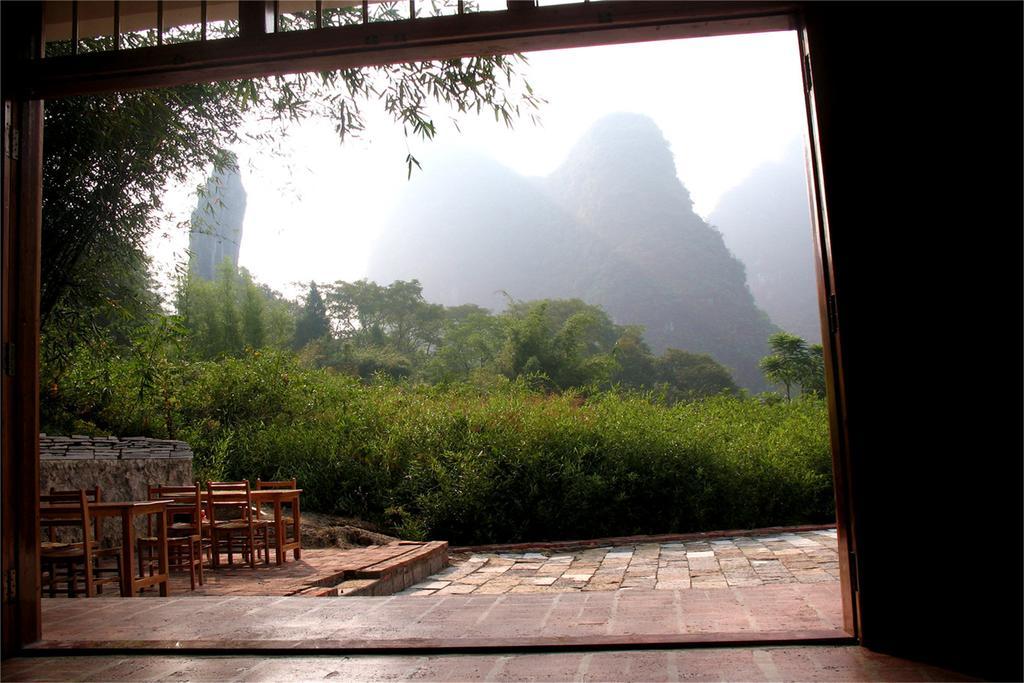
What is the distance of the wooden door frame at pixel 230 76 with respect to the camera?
2447mm

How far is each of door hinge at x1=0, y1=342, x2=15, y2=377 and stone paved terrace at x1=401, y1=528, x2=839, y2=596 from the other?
10.3 ft

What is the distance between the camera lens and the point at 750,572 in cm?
548

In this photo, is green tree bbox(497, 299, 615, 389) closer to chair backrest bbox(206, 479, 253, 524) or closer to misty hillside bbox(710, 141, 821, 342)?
Answer: chair backrest bbox(206, 479, 253, 524)

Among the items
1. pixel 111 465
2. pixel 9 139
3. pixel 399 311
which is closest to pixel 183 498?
pixel 111 465

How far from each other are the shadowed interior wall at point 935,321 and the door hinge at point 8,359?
2686 mm

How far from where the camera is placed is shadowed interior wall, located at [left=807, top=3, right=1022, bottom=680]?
7.08 ft

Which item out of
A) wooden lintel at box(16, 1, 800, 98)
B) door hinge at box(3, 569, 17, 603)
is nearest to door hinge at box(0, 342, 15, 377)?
→ door hinge at box(3, 569, 17, 603)

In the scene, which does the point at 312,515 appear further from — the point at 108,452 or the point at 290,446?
the point at 108,452

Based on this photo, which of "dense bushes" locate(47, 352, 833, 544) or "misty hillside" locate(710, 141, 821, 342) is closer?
"dense bushes" locate(47, 352, 833, 544)

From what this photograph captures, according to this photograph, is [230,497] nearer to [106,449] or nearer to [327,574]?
[327,574]

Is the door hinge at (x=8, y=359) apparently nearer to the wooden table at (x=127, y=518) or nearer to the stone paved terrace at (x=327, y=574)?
the wooden table at (x=127, y=518)

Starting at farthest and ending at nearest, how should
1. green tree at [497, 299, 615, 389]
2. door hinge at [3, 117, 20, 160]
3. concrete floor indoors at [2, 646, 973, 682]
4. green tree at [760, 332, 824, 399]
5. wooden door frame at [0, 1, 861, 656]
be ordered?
1. green tree at [760, 332, 824, 399]
2. green tree at [497, 299, 615, 389]
3. door hinge at [3, 117, 20, 160]
4. wooden door frame at [0, 1, 861, 656]
5. concrete floor indoors at [2, 646, 973, 682]

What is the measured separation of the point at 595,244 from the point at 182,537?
6133 centimetres

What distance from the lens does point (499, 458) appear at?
8.49 metres
